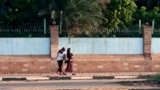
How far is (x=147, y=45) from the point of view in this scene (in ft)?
94.3

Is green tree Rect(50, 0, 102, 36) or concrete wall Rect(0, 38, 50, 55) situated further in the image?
green tree Rect(50, 0, 102, 36)

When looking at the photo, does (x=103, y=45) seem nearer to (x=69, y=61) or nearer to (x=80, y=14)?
(x=69, y=61)

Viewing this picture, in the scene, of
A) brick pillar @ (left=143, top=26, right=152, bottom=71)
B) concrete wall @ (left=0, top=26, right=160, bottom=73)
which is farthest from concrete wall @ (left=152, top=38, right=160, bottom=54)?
brick pillar @ (left=143, top=26, right=152, bottom=71)

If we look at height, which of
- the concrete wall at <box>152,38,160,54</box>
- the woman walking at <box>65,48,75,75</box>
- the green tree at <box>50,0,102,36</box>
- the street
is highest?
the green tree at <box>50,0,102,36</box>

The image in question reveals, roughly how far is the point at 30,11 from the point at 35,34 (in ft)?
21.3

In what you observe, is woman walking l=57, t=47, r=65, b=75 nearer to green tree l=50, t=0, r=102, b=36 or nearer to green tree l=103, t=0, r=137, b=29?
green tree l=50, t=0, r=102, b=36

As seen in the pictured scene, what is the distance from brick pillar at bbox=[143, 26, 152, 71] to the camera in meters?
28.7

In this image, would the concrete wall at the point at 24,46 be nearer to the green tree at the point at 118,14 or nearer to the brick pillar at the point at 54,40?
the brick pillar at the point at 54,40

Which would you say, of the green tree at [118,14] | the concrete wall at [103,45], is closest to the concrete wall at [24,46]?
the concrete wall at [103,45]

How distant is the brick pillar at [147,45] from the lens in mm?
28672

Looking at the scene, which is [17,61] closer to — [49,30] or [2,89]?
[49,30]

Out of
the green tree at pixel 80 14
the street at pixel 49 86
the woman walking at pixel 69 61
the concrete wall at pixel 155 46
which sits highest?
the green tree at pixel 80 14

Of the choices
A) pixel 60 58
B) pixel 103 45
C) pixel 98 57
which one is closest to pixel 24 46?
pixel 60 58

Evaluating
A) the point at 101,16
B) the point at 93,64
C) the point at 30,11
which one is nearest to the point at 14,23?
the point at 30,11
